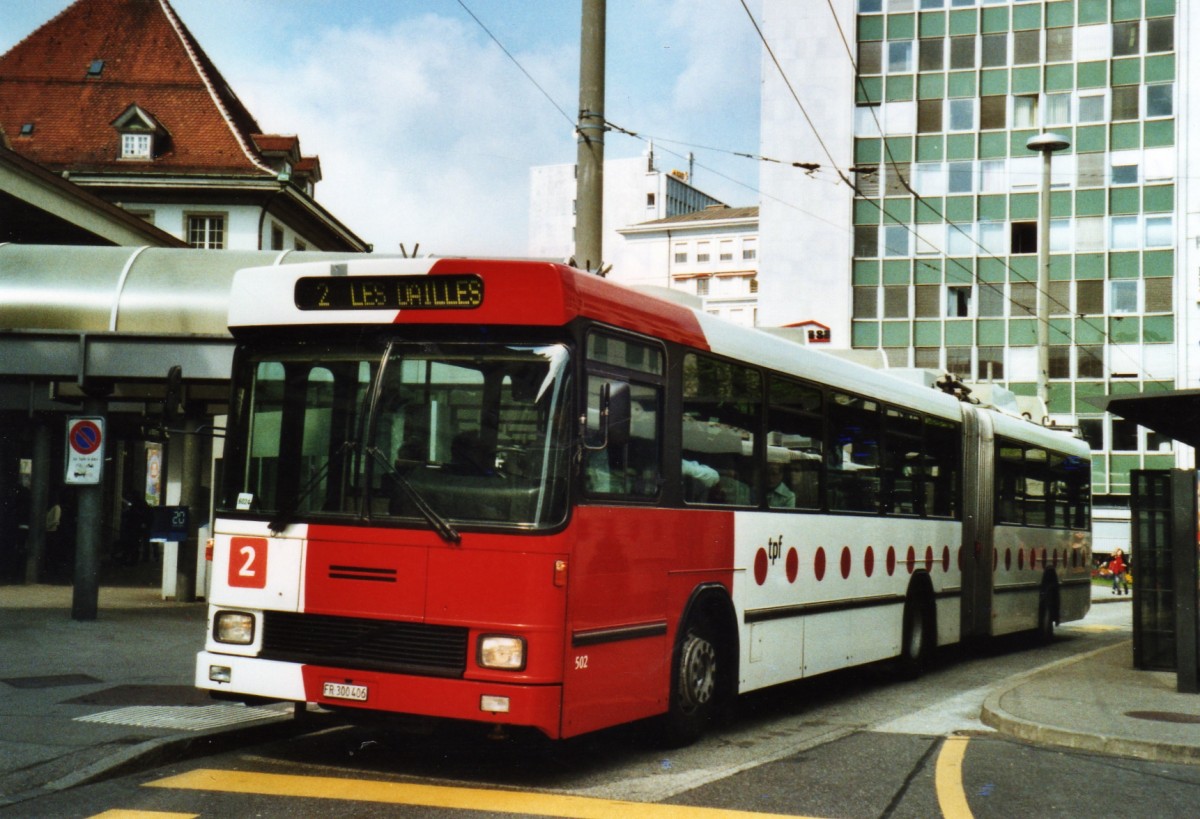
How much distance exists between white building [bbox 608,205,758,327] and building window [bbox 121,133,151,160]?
7030cm

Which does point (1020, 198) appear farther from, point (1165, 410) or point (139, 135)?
point (1165, 410)

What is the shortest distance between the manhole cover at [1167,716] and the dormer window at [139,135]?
135 ft

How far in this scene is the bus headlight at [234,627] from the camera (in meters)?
8.16

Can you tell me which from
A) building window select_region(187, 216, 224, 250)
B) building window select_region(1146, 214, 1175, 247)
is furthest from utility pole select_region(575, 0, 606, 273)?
building window select_region(1146, 214, 1175, 247)

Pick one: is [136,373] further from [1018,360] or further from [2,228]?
[1018,360]

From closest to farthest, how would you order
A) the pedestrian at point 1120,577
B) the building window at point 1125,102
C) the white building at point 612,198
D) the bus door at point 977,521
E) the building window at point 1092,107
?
the bus door at point 977,521 < the pedestrian at point 1120,577 < the building window at point 1125,102 < the building window at point 1092,107 < the white building at point 612,198

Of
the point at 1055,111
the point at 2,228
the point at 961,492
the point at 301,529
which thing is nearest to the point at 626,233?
the point at 1055,111

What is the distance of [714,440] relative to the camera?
31.6ft

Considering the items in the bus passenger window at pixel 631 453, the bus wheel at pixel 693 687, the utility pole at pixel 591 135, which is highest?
the utility pole at pixel 591 135

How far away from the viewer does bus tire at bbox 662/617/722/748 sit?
8969mm

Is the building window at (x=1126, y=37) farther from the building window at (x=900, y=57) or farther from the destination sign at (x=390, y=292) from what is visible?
the destination sign at (x=390, y=292)

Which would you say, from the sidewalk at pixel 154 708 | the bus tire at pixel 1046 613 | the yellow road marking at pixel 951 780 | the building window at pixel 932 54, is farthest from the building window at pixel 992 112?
the yellow road marking at pixel 951 780

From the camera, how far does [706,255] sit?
389 feet

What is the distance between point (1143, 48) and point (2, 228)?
44132 mm
